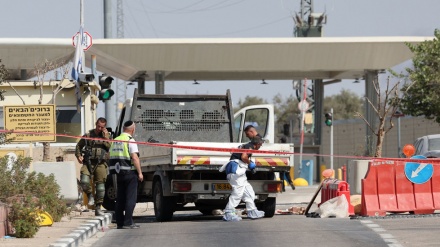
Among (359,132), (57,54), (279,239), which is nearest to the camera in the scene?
(279,239)

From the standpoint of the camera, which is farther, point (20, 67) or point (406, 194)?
point (20, 67)

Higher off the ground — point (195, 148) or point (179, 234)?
point (195, 148)

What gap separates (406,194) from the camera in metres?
22.2

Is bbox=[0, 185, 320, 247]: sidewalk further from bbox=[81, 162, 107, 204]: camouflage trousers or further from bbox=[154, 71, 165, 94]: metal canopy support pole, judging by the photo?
bbox=[154, 71, 165, 94]: metal canopy support pole

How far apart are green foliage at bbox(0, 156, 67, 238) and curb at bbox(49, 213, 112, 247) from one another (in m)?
0.60

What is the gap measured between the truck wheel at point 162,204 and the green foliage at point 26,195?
6.08 ft

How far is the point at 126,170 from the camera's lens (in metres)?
20.0

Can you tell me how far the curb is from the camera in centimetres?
1575

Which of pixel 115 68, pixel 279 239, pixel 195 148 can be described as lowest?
pixel 279 239

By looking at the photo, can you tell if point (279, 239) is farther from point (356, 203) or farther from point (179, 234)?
point (356, 203)

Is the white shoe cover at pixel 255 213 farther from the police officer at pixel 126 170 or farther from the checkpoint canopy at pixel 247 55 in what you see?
the checkpoint canopy at pixel 247 55

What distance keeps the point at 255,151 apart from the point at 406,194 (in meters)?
3.16

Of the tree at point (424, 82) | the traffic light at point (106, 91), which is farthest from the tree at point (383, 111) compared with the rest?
the traffic light at point (106, 91)

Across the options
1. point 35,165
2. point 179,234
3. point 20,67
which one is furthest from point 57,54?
point 179,234
